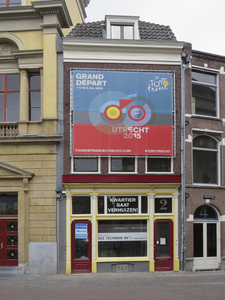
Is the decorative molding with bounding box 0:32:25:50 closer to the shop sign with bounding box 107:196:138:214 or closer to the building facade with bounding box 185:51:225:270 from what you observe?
the building facade with bounding box 185:51:225:270

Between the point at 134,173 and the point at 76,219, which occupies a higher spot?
the point at 134,173

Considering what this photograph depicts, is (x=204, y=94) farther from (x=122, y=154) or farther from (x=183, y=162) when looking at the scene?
(x=122, y=154)

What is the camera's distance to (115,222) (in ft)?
53.6

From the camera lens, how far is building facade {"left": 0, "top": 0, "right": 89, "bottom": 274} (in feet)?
52.0

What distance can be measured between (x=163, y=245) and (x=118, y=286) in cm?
389

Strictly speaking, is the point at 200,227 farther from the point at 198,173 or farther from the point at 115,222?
the point at 115,222

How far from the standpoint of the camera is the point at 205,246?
17.1m

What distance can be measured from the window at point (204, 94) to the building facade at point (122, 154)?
124 cm

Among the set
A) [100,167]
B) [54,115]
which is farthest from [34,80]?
[100,167]

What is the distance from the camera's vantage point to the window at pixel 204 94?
17.9m

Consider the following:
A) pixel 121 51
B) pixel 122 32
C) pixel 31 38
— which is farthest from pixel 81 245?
pixel 122 32

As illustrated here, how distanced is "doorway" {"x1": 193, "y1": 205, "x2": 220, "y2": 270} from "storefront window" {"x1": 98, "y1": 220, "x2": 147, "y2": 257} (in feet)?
8.82

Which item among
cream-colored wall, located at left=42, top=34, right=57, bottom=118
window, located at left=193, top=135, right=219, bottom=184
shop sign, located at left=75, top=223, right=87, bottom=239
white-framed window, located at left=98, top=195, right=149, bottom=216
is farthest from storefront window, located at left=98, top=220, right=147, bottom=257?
→ cream-colored wall, located at left=42, top=34, right=57, bottom=118

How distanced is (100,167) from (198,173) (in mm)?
5036
